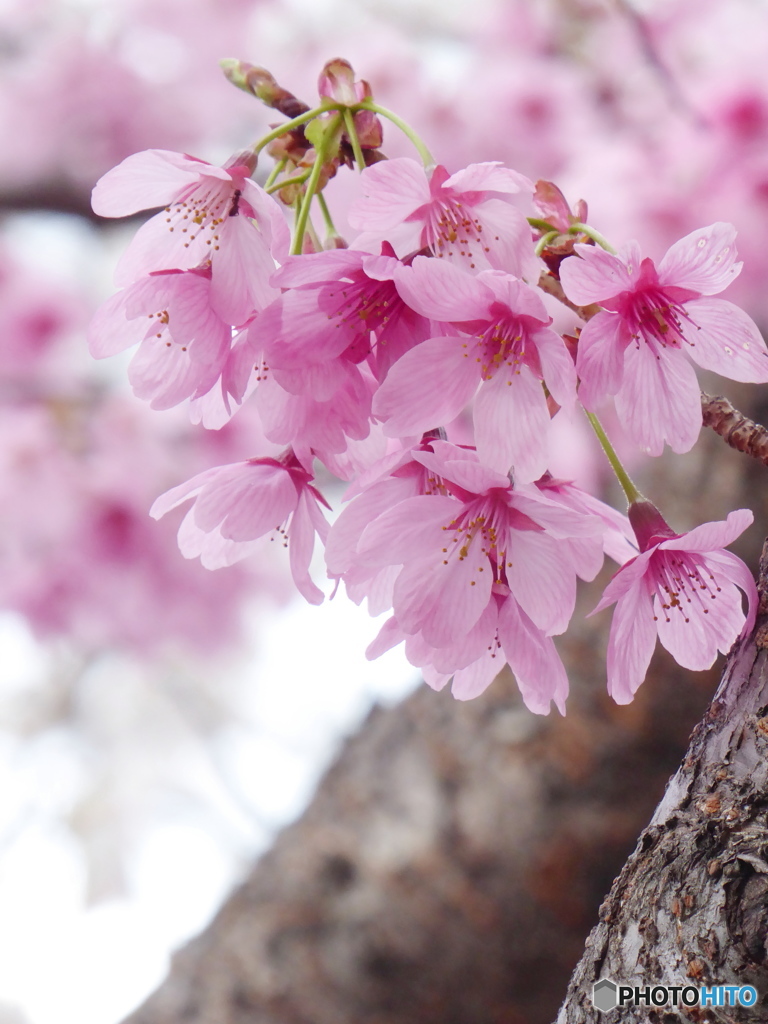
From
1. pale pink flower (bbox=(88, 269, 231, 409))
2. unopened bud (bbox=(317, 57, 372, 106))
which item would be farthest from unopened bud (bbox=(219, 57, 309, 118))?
pale pink flower (bbox=(88, 269, 231, 409))

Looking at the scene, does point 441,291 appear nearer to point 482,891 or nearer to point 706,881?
point 706,881

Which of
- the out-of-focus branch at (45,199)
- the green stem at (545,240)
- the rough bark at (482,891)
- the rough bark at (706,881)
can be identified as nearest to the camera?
the rough bark at (706,881)

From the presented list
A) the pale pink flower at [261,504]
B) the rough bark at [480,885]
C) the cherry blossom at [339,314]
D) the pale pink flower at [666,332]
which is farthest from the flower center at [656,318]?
the rough bark at [480,885]

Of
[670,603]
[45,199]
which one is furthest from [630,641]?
[45,199]

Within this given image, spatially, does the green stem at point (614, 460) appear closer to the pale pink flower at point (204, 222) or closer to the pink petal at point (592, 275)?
the pink petal at point (592, 275)

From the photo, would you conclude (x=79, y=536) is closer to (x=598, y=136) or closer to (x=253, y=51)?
(x=598, y=136)

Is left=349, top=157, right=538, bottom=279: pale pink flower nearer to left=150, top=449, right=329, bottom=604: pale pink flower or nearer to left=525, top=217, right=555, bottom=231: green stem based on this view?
left=525, top=217, right=555, bottom=231: green stem
